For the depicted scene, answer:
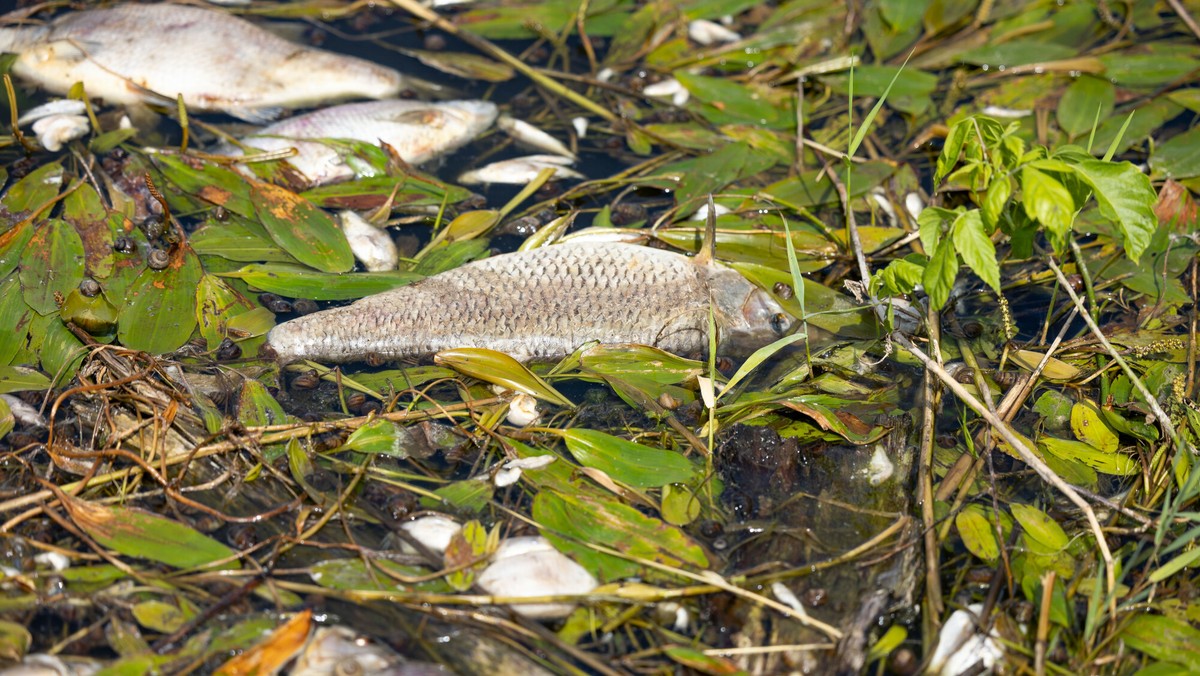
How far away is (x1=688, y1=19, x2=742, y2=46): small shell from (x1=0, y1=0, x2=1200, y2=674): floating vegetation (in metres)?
0.14

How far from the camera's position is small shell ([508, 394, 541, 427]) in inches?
130

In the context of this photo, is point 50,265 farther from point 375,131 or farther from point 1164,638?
point 1164,638

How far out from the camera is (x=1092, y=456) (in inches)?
128

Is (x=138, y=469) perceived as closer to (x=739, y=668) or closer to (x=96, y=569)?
(x=96, y=569)

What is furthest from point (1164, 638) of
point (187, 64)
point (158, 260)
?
point (187, 64)

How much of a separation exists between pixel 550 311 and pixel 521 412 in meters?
0.45

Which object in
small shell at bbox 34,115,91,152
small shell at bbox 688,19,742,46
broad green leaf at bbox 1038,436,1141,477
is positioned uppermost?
small shell at bbox 34,115,91,152

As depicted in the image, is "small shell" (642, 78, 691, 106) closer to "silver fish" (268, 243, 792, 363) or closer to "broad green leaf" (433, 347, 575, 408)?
"silver fish" (268, 243, 792, 363)

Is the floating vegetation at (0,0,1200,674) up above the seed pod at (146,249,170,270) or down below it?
below

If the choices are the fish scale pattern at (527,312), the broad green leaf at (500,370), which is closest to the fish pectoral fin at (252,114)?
the fish scale pattern at (527,312)

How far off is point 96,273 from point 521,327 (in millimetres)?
1745

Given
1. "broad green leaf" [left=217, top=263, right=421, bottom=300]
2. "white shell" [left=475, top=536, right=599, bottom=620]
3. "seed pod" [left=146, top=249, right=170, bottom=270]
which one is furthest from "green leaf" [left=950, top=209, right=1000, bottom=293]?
"seed pod" [left=146, top=249, right=170, bottom=270]

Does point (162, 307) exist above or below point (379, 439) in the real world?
above

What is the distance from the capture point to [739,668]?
2.57 meters
